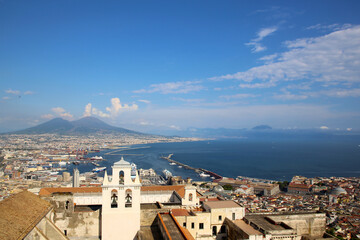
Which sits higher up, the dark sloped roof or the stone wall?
the dark sloped roof

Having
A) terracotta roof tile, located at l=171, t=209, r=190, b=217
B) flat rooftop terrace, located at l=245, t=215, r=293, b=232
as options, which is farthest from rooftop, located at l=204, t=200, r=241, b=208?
terracotta roof tile, located at l=171, t=209, r=190, b=217

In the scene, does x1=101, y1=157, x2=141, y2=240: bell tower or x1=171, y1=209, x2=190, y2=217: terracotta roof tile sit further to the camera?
x1=171, y1=209, x2=190, y2=217: terracotta roof tile

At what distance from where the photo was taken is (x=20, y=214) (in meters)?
11.4

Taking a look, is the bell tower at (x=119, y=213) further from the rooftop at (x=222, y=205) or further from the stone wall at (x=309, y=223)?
the stone wall at (x=309, y=223)

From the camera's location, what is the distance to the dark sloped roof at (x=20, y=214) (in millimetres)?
9742

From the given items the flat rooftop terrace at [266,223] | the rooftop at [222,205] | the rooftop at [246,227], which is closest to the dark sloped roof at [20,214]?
the rooftop at [222,205]

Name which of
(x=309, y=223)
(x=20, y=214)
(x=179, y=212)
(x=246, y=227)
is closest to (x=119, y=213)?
(x=179, y=212)

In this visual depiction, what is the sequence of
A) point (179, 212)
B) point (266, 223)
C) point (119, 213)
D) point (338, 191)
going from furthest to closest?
point (338, 191) < point (179, 212) < point (266, 223) < point (119, 213)

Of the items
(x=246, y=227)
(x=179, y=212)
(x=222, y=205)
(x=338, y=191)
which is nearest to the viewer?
(x=246, y=227)

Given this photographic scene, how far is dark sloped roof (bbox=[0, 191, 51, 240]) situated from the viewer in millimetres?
9742

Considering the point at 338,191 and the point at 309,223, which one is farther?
the point at 338,191

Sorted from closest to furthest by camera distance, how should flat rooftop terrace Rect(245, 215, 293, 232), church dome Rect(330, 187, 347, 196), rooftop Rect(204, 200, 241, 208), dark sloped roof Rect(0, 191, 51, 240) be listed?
dark sloped roof Rect(0, 191, 51, 240) → flat rooftop terrace Rect(245, 215, 293, 232) → rooftop Rect(204, 200, 241, 208) → church dome Rect(330, 187, 347, 196)

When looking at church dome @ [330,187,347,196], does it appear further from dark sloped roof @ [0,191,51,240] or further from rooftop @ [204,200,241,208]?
dark sloped roof @ [0,191,51,240]

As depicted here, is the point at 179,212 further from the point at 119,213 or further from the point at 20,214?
the point at 20,214
